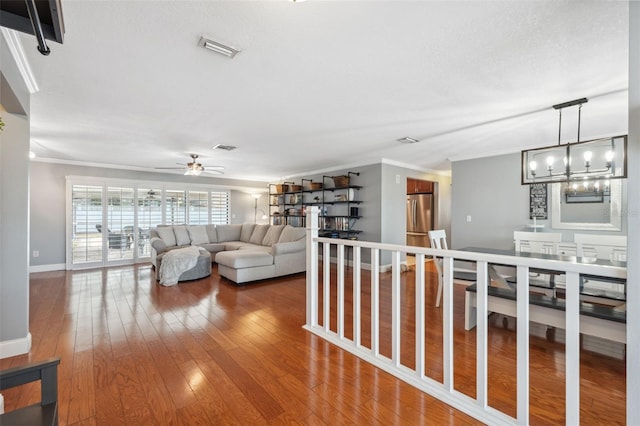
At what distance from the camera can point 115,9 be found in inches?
60.6

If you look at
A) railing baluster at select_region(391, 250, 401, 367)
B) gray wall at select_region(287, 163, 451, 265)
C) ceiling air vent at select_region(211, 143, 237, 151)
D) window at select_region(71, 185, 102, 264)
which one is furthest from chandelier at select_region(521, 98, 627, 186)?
window at select_region(71, 185, 102, 264)

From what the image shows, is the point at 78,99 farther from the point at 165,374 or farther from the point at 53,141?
the point at 165,374

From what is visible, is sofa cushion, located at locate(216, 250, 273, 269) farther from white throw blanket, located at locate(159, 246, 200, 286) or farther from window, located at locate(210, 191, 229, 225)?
window, located at locate(210, 191, 229, 225)

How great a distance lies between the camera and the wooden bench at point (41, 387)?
1.01 meters

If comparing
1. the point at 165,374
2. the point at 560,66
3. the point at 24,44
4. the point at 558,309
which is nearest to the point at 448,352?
the point at 558,309

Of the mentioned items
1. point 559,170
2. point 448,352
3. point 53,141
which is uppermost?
point 53,141

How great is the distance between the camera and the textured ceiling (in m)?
1.60

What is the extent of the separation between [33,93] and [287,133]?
2.51m

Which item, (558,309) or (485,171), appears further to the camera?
(485,171)

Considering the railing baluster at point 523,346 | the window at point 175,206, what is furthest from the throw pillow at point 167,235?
the railing baluster at point 523,346

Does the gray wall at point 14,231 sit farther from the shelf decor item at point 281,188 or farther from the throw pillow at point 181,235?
the shelf decor item at point 281,188

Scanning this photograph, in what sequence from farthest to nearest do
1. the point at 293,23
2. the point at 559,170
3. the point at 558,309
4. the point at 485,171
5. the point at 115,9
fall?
the point at 485,171, the point at 559,170, the point at 558,309, the point at 293,23, the point at 115,9

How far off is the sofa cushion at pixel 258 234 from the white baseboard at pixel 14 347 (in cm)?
432

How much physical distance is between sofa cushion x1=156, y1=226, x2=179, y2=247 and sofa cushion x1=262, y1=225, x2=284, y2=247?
76.3 inches
